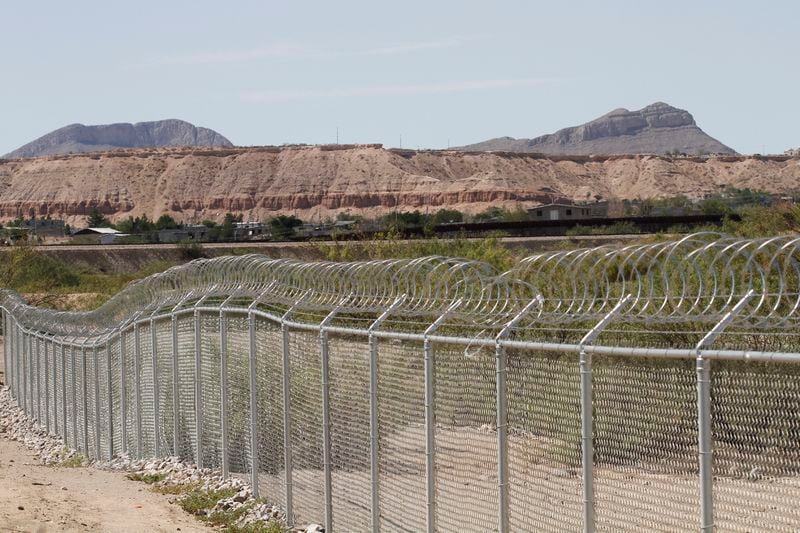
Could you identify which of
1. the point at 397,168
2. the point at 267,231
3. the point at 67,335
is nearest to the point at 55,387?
the point at 67,335

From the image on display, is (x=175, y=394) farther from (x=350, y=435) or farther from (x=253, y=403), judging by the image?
(x=350, y=435)

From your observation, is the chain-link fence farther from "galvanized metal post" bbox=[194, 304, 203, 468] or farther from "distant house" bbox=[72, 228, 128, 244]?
"distant house" bbox=[72, 228, 128, 244]

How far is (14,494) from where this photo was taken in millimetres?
13328

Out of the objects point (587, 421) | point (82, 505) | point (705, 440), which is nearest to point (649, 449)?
point (587, 421)

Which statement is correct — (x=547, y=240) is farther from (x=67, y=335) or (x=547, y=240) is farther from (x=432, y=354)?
(x=432, y=354)

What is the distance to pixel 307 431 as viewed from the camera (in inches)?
446

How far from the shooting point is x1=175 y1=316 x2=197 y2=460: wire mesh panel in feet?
49.6

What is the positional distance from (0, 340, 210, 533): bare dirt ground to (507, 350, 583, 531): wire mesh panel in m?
5.10

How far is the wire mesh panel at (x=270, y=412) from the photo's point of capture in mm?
12086

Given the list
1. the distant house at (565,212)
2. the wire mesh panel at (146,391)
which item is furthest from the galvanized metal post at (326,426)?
the distant house at (565,212)

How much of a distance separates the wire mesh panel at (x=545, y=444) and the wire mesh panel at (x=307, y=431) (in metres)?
3.49

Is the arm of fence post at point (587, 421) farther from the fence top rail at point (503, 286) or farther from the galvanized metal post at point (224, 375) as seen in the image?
the galvanized metal post at point (224, 375)

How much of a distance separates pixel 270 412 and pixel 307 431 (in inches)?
46.9

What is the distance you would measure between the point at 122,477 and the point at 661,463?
11.1m
